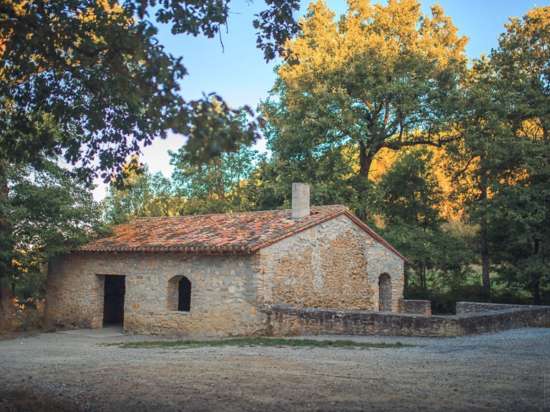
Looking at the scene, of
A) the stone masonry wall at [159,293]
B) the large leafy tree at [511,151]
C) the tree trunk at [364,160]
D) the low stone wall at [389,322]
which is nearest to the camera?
the low stone wall at [389,322]

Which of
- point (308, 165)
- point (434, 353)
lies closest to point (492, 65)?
point (308, 165)

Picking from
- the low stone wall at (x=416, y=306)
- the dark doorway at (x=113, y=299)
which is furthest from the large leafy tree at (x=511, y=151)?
the dark doorway at (x=113, y=299)

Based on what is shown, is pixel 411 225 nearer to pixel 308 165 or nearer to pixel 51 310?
pixel 308 165

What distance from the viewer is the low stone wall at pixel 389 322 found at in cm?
1306

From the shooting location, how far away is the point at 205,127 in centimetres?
584

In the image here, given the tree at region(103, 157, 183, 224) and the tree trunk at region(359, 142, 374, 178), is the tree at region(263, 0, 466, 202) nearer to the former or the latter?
the tree trunk at region(359, 142, 374, 178)

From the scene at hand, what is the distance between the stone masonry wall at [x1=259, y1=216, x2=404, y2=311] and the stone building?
1.2 inches

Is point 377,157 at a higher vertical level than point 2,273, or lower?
higher

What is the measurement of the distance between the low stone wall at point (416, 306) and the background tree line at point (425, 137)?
4207mm

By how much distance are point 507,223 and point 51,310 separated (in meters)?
17.6

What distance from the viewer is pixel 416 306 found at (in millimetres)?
20141

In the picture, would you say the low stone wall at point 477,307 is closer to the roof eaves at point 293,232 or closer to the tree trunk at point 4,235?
the roof eaves at point 293,232

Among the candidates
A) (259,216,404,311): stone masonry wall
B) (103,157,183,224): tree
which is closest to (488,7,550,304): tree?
(259,216,404,311): stone masonry wall

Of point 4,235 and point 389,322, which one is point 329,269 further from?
point 4,235
